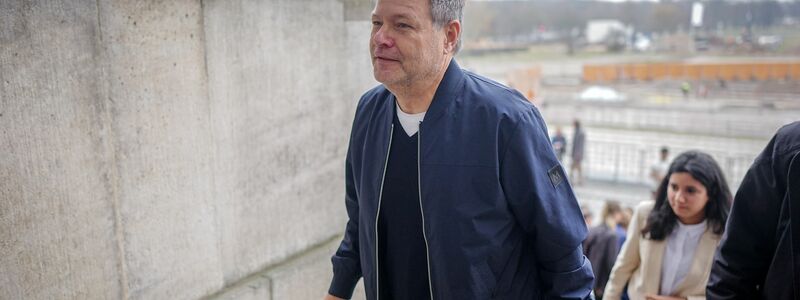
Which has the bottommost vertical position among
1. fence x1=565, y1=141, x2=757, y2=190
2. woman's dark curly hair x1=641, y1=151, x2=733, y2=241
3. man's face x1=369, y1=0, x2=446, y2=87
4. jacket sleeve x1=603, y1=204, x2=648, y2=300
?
fence x1=565, y1=141, x2=757, y2=190

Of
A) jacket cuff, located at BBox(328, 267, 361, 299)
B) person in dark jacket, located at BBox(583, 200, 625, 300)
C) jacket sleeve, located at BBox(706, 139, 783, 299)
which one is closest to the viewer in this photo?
jacket sleeve, located at BBox(706, 139, 783, 299)

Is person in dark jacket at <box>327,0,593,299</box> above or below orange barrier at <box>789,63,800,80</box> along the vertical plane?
above

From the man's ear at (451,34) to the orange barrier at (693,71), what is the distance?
1517 inches

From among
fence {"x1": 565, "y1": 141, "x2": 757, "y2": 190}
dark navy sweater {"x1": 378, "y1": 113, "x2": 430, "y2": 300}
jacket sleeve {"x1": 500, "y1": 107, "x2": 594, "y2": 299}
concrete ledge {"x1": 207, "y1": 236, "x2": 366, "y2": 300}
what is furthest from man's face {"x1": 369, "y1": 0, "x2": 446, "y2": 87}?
fence {"x1": 565, "y1": 141, "x2": 757, "y2": 190}

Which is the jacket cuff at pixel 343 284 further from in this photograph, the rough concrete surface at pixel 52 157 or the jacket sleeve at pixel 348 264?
the rough concrete surface at pixel 52 157

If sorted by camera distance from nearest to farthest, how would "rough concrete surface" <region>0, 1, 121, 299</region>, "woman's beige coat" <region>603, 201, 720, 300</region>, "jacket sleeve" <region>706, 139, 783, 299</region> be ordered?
"rough concrete surface" <region>0, 1, 121, 299</region> → "jacket sleeve" <region>706, 139, 783, 299</region> → "woman's beige coat" <region>603, 201, 720, 300</region>

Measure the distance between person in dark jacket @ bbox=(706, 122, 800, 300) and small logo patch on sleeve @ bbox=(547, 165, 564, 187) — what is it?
649mm

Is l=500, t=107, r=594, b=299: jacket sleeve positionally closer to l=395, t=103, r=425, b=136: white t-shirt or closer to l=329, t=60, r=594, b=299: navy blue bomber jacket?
l=329, t=60, r=594, b=299: navy blue bomber jacket

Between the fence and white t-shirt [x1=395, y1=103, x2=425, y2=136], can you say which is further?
the fence

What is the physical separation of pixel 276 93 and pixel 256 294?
2.86 ft

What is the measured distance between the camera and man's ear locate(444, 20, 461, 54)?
1.98 m

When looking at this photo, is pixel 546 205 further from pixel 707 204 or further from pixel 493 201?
pixel 707 204

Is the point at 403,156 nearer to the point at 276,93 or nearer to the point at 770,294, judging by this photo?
the point at 276,93

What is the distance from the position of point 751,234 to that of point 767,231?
0.05m
